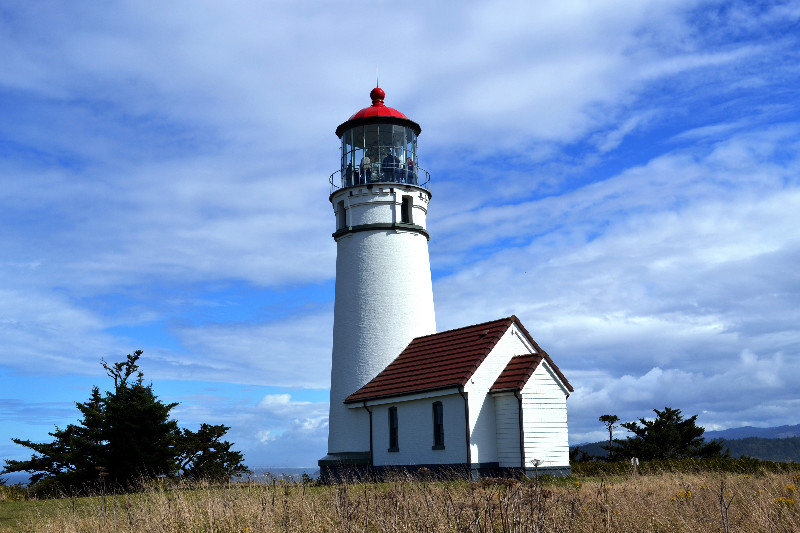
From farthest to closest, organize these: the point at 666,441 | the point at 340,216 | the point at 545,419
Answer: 1. the point at 666,441
2. the point at 340,216
3. the point at 545,419

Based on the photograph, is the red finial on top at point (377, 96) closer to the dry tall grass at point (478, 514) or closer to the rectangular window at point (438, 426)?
the rectangular window at point (438, 426)

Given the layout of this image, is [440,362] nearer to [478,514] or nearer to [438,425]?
[438,425]

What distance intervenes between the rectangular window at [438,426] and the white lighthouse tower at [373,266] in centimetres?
321

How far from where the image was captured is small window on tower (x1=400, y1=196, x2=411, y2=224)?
2722 centimetres

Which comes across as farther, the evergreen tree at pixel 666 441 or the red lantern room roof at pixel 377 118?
the evergreen tree at pixel 666 441

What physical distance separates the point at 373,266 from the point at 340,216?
2.76 m

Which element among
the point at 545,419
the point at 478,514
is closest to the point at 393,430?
the point at 545,419

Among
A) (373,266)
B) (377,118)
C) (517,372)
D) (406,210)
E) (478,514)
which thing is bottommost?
(478,514)

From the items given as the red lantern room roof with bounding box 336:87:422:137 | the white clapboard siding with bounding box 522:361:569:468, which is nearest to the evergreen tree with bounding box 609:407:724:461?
the white clapboard siding with bounding box 522:361:569:468

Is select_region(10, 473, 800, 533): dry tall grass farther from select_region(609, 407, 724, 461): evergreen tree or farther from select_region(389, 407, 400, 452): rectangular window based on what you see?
select_region(609, 407, 724, 461): evergreen tree

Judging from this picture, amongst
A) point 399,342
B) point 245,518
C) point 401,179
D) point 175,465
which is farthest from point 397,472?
point 245,518

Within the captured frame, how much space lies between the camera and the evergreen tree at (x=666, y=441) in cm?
3325

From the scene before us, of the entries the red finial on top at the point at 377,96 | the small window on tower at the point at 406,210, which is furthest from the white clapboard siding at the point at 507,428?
the red finial on top at the point at 377,96

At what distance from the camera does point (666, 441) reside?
1340 inches
